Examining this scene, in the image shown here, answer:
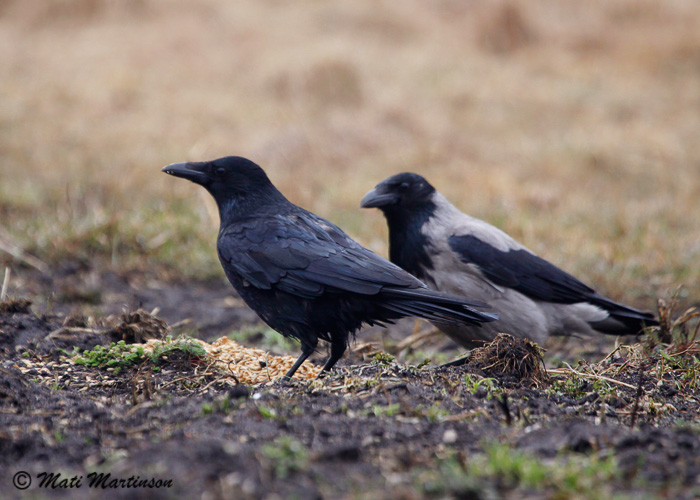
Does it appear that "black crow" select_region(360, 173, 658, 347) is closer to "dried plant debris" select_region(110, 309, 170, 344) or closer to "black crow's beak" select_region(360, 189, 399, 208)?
"black crow's beak" select_region(360, 189, 399, 208)

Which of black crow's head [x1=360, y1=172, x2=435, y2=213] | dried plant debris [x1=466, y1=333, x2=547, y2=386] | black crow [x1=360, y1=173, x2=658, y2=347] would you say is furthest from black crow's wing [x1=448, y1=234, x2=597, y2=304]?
dried plant debris [x1=466, y1=333, x2=547, y2=386]

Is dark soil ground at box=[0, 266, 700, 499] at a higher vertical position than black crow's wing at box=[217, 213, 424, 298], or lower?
lower

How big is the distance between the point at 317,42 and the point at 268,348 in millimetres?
12516

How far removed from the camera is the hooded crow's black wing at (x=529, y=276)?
5.15m

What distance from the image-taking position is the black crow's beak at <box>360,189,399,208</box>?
5387mm

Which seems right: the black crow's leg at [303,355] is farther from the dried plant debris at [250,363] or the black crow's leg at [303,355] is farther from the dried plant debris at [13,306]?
the dried plant debris at [13,306]

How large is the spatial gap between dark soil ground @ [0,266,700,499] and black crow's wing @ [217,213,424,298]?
1.64 feet

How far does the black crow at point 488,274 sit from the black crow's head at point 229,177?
882 millimetres

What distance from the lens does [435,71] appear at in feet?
54.0

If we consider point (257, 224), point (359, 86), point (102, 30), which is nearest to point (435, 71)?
point (359, 86)

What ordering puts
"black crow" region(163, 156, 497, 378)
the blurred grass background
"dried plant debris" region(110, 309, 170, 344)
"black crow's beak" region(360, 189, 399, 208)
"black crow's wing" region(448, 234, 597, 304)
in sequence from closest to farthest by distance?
"black crow" region(163, 156, 497, 378)
"dried plant debris" region(110, 309, 170, 344)
"black crow's wing" region(448, 234, 597, 304)
"black crow's beak" region(360, 189, 399, 208)
the blurred grass background

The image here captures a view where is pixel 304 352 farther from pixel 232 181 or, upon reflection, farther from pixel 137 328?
pixel 232 181

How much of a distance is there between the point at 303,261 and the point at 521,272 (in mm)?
1845

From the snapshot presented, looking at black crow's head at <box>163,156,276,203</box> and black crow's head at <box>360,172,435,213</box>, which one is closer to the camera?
black crow's head at <box>163,156,276,203</box>
